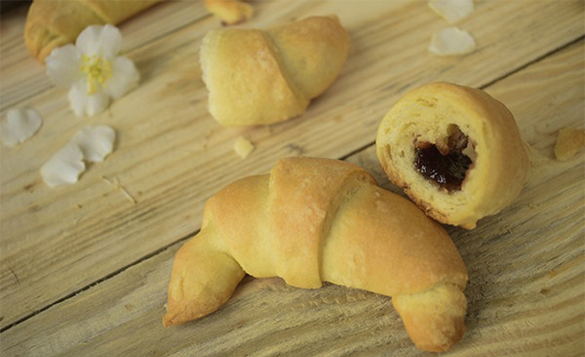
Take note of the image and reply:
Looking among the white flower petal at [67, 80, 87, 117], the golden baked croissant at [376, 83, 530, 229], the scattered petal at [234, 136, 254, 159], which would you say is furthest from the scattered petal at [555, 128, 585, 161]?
the white flower petal at [67, 80, 87, 117]

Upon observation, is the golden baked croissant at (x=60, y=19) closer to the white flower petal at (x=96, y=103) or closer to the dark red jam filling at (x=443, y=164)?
the white flower petal at (x=96, y=103)

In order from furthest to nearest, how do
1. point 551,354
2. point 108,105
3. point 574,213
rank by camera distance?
point 108,105
point 574,213
point 551,354

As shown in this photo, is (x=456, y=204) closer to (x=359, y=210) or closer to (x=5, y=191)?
(x=359, y=210)

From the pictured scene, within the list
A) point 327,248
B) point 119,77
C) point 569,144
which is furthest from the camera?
point 119,77

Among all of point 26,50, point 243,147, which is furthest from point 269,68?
point 26,50

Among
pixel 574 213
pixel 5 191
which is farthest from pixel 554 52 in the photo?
pixel 5 191

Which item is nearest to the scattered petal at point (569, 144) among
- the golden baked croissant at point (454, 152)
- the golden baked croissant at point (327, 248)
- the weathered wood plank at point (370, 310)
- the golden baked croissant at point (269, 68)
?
the weathered wood plank at point (370, 310)

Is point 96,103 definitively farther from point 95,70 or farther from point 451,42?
point 451,42
